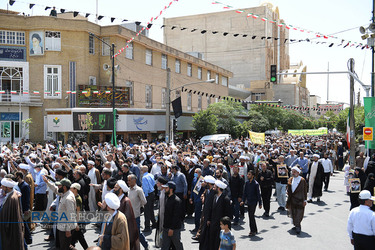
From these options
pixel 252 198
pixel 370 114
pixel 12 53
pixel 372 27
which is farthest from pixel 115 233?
pixel 12 53

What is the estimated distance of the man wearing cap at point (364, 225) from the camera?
6059 millimetres

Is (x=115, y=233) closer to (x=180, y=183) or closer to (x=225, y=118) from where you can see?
(x=180, y=183)

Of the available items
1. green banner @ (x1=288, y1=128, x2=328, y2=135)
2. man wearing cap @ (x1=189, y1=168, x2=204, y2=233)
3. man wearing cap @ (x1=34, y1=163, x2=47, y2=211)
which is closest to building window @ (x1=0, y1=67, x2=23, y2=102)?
man wearing cap @ (x1=34, y1=163, x2=47, y2=211)

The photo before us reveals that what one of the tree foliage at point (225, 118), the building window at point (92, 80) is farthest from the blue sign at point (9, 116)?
the tree foliage at point (225, 118)

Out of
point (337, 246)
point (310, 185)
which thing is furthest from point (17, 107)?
point (337, 246)

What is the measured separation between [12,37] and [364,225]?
31.9 meters

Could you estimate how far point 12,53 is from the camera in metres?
30.4

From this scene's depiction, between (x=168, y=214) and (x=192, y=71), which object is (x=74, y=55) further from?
(x=168, y=214)

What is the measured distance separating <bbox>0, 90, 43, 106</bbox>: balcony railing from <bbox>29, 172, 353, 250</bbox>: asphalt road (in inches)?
905

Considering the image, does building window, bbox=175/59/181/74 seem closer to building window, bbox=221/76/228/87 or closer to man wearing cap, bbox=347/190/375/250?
building window, bbox=221/76/228/87

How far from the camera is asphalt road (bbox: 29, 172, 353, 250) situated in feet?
26.4

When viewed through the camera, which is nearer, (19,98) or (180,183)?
(180,183)

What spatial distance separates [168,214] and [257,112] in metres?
48.5

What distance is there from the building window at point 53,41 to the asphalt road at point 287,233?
2469 centimetres
